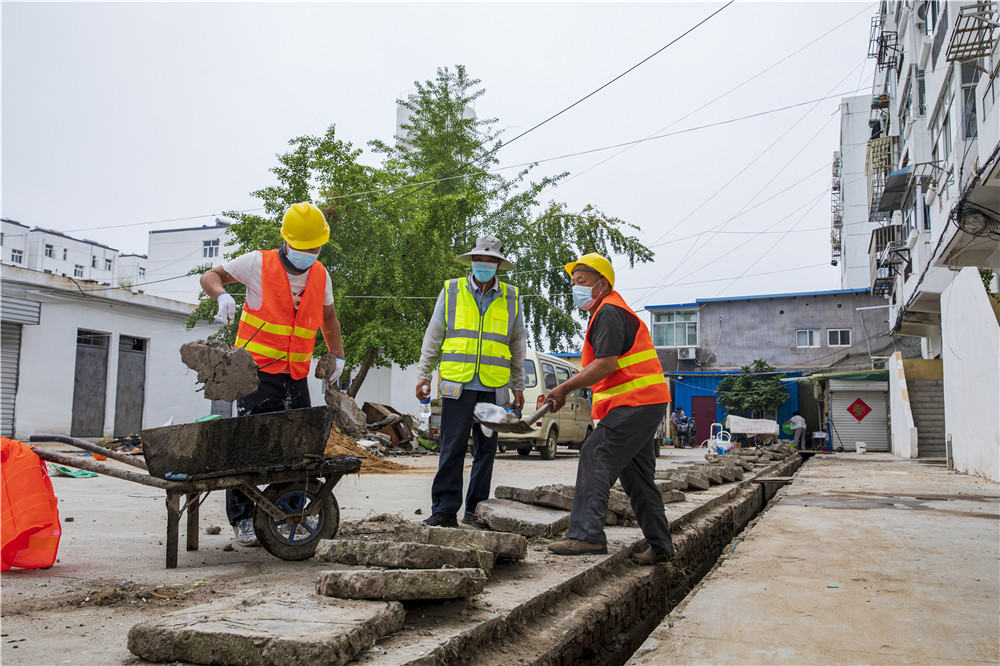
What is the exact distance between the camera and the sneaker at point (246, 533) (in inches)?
156

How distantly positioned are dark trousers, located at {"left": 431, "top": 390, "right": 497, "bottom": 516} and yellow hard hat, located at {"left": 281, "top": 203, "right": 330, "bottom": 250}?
4.07 ft

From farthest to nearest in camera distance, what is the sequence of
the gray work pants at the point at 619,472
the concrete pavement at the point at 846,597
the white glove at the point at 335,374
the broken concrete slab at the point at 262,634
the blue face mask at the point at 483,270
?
the blue face mask at the point at 483,270, the white glove at the point at 335,374, the gray work pants at the point at 619,472, the concrete pavement at the point at 846,597, the broken concrete slab at the point at 262,634

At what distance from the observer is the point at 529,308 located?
82.6 ft

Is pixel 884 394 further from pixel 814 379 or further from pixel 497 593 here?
pixel 497 593

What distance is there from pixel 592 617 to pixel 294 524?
59.8 inches

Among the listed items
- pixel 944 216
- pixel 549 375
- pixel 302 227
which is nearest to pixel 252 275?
pixel 302 227

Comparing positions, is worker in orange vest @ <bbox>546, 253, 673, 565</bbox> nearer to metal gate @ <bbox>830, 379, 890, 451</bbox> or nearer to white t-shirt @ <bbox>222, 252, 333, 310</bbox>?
white t-shirt @ <bbox>222, 252, 333, 310</bbox>

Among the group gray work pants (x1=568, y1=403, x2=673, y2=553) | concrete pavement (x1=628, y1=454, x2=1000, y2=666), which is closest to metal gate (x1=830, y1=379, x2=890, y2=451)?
concrete pavement (x1=628, y1=454, x2=1000, y2=666)

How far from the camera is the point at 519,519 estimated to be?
4262mm

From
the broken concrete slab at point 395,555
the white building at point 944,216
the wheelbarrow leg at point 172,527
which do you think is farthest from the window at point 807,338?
the wheelbarrow leg at point 172,527

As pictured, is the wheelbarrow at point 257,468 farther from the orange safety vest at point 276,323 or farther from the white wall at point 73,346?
the white wall at point 73,346

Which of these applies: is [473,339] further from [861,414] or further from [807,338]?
[807,338]

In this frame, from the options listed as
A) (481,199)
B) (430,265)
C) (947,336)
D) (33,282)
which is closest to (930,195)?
(947,336)

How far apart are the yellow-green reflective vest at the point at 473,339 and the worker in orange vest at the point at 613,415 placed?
57 cm
